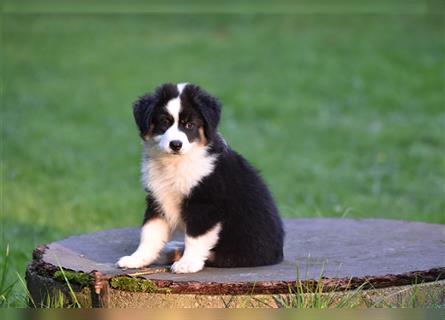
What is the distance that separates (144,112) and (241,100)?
32.4ft

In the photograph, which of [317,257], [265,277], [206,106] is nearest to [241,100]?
[317,257]

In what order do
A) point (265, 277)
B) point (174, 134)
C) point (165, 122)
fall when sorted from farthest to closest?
point (165, 122), point (174, 134), point (265, 277)

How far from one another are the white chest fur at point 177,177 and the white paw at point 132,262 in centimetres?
27

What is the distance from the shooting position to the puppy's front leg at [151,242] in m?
5.09

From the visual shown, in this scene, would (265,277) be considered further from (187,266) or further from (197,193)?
(197,193)

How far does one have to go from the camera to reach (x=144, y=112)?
5.04 m

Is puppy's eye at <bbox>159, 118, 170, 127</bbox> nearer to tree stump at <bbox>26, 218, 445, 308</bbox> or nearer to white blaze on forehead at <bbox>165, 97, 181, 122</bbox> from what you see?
white blaze on forehead at <bbox>165, 97, 181, 122</bbox>

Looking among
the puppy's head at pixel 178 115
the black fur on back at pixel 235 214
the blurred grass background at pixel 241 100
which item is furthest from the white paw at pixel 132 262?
the blurred grass background at pixel 241 100

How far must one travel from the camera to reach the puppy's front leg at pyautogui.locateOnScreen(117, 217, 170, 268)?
509 cm

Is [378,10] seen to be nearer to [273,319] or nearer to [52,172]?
[52,172]

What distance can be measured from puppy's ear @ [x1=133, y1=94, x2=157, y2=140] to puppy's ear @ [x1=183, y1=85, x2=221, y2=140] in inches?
8.2

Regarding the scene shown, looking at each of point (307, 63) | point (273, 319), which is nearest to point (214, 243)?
point (273, 319)

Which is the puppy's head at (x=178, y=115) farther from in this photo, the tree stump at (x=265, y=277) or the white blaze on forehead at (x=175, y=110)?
the tree stump at (x=265, y=277)

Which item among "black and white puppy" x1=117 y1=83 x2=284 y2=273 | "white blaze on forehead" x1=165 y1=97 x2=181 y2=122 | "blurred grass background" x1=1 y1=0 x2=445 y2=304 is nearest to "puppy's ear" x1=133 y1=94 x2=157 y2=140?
"black and white puppy" x1=117 y1=83 x2=284 y2=273
